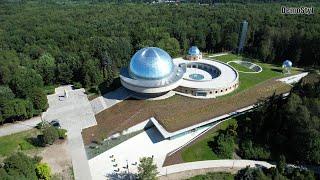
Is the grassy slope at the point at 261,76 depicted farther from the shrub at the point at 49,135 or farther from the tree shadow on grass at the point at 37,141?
the tree shadow on grass at the point at 37,141

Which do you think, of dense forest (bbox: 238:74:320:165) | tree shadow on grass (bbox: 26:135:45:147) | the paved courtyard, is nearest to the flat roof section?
dense forest (bbox: 238:74:320:165)

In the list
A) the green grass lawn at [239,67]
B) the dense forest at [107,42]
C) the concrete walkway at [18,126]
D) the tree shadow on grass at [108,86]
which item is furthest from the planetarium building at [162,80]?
the concrete walkway at [18,126]

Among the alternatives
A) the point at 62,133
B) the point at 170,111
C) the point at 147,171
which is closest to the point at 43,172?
the point at 62,133

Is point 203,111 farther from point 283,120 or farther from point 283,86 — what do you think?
point 283,86

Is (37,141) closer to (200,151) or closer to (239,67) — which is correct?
(200,151)

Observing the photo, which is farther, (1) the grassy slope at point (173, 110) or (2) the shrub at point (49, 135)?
(1) the grassy slope at point (173, 110)
